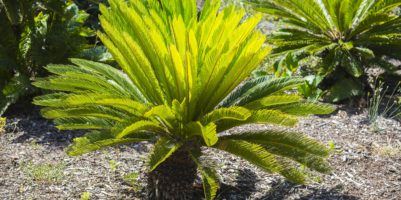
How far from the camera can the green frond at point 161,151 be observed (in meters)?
3.61

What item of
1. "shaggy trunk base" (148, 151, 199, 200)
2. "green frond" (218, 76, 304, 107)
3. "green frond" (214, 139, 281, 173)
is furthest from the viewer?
"green frond" (218, 76, 304, 107)

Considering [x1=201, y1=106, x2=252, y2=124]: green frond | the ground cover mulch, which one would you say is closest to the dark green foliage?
the ground cover mulch

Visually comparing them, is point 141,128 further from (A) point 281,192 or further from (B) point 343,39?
(B) point 343,39

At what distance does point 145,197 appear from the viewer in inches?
168

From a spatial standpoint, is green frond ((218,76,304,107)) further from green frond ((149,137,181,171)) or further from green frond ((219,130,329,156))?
green frond ((149,137,181,171))

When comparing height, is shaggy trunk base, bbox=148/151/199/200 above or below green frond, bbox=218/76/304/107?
below

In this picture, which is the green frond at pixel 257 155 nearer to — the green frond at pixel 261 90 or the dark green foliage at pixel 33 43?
the green frond at pixel 261 90

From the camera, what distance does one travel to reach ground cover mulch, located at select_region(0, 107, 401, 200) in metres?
4.39

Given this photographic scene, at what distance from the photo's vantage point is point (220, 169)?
4.70 metres

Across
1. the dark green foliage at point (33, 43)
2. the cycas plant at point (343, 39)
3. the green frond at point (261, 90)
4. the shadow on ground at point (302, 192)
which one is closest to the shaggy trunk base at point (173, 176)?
the green frond at point (261, 90)

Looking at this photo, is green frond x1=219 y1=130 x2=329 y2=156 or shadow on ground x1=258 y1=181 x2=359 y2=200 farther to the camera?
shadow on ground x1=258 y1=181 x2=359 y2=200

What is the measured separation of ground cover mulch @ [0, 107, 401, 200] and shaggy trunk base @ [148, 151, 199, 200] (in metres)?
0.20

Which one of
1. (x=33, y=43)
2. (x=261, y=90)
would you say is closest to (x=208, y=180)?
(x=261, y=90)

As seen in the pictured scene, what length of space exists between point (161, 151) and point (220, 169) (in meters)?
1.10
